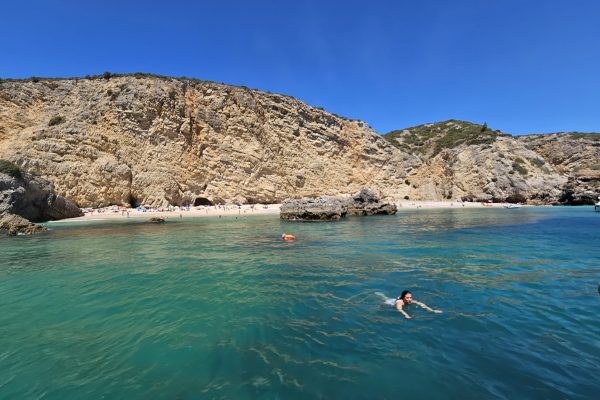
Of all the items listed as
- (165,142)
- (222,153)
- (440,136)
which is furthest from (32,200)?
(440,136)

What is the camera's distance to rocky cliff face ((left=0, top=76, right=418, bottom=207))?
3719cm

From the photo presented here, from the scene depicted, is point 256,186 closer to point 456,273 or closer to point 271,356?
point 456,273

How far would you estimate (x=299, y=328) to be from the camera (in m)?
6.15

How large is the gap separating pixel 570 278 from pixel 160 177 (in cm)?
4044

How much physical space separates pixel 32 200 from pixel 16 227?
8467 millimetres

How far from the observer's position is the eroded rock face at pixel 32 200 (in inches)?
1005

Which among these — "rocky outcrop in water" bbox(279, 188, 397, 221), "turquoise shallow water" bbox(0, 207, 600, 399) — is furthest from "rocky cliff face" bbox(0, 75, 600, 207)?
"turquoise shallow water" bbox(0, 207, 600, 399)

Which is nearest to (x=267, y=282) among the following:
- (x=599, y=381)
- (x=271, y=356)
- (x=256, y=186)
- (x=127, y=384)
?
(x=271, y=356)

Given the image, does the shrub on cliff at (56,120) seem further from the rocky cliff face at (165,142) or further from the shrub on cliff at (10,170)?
the shrub on cliff at (10,170)

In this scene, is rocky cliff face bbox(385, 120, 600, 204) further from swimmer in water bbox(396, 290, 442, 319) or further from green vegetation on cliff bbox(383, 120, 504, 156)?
swimmer in water bbox(396, 290, 442, 319)

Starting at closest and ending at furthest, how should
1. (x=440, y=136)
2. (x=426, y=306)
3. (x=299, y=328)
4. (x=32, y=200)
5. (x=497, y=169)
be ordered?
1. (x=299, y=328)
2. (x=426, y=306)
3. (x=32, y=200)
4. (x=497, y=169)
5. (x=440, y=136)

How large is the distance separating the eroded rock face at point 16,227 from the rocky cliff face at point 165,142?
46.4 feet

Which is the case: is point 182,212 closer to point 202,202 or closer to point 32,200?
point 202,202

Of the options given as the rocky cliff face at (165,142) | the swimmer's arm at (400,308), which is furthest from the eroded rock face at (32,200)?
the swimmer's arm at (400,308)
